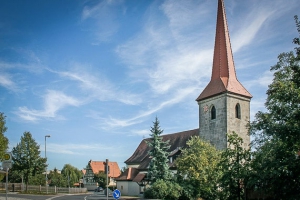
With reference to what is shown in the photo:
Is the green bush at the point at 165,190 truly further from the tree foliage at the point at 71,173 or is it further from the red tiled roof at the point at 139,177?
the tree foliage at the point at 71,173

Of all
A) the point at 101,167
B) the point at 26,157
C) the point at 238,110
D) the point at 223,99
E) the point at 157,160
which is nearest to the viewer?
the point at 157,160

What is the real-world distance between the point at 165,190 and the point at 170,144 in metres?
16.4

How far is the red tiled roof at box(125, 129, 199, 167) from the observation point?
46094 mm

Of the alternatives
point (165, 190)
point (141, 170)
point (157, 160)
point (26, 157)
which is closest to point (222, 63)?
point (157, 160)

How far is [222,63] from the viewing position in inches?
1569

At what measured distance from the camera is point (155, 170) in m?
36.3

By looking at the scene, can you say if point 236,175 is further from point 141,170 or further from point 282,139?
point 141,170

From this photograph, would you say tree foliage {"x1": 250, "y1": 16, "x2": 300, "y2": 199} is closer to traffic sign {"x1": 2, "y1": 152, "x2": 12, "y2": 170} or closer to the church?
traffic sign {"x1": 2, "y1": 152, "x2": 12, "y2": 170}

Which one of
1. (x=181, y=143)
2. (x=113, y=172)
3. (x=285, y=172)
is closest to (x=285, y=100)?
(x=285, y=172)

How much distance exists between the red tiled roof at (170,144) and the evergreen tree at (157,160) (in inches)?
236

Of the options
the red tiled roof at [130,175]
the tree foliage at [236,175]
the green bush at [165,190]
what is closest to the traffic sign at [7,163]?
the tree foliage at [236,175]

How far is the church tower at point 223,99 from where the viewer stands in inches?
1512

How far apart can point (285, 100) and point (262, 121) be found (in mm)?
2062

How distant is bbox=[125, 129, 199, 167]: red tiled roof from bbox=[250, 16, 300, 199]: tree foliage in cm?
2640
